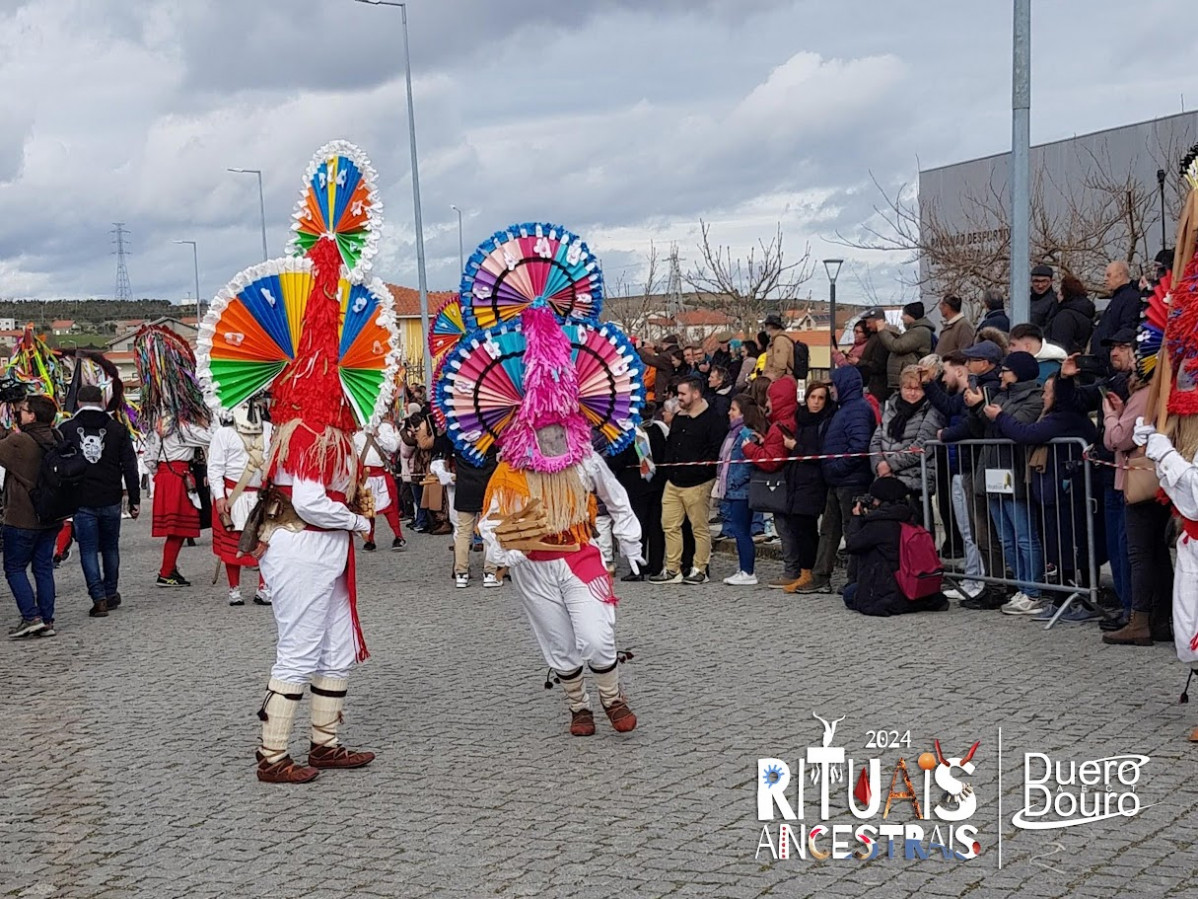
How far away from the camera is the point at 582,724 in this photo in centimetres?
739

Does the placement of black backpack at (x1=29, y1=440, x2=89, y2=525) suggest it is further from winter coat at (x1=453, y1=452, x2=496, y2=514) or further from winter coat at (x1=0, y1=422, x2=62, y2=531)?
winter coat at (x1=453, y1=452, x2=496, y2=514)

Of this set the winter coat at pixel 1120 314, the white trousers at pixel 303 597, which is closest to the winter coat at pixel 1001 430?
the winter coat at pixel 1120 314

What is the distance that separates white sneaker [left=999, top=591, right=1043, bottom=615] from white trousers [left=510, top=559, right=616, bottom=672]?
4190mm

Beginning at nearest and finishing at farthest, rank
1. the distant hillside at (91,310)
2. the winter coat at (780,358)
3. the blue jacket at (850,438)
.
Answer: the blue jacket at (850,438), the winter coat at (780,358), the distant hillside at (91,310)

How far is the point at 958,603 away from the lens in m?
11.0

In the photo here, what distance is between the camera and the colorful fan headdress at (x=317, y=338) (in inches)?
274

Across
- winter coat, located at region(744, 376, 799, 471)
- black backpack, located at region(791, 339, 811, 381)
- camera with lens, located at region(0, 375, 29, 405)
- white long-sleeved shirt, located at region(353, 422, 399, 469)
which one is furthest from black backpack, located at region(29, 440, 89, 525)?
black backpack, located at region(791, 339, 811, 381)

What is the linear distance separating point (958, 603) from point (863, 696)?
3.36 meters

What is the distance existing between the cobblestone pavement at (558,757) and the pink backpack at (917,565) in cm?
24

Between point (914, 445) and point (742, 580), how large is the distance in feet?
7.38

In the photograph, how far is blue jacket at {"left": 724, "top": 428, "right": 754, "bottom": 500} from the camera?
12516 mm

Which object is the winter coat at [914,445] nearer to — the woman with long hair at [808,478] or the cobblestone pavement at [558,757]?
the woman with long hair at [808,478]

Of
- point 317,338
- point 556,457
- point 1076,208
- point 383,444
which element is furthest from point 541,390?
point 1076,208

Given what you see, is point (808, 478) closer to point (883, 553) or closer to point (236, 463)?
point (883, 553)
